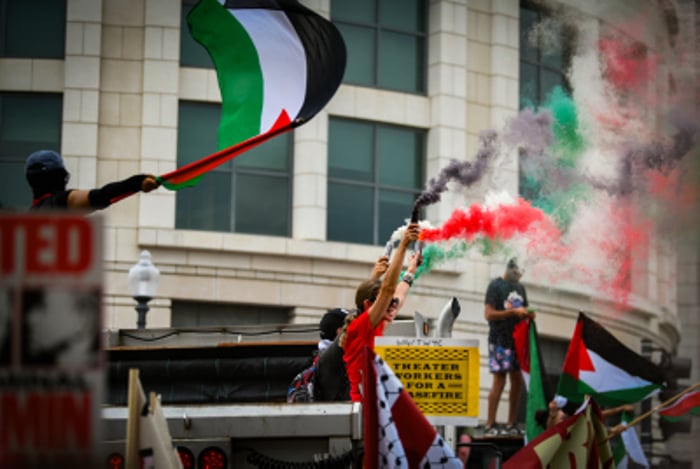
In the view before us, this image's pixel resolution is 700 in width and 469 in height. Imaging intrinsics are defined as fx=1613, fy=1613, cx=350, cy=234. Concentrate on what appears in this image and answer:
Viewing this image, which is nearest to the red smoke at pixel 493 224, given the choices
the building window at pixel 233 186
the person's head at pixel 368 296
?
the person's head at pixel 368 296

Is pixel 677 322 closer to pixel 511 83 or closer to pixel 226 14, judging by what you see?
pixel 511 83

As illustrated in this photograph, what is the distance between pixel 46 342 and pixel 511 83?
2548 cm

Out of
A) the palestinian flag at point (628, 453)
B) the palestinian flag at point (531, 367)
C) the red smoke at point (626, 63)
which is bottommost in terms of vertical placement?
the palestinian flag at point (628, 453)

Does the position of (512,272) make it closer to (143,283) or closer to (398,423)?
(143,283)

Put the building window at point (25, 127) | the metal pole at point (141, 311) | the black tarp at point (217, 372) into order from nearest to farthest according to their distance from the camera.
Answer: the black tarp at point (217, 372)
the metal pole at point (141, 311)
the building window at point (25, 127)

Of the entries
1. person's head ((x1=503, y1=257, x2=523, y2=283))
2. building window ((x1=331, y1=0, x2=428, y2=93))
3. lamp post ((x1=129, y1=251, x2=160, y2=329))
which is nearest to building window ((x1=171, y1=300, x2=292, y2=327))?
building window ((x1=331, y1=0, x2=428, y2=93))

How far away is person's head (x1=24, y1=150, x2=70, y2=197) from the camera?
7.34 meters

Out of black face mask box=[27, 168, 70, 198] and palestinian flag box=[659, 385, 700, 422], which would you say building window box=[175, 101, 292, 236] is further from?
black face mask box=[27, 168, 70, 198]

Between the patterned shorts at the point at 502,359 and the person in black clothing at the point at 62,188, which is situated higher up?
the person in black clothing at the point at 62,188

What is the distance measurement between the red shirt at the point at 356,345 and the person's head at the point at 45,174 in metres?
1.82

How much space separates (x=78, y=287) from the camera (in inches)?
160

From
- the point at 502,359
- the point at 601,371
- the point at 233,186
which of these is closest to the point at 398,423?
the point at 601,371

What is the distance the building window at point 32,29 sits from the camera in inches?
1067

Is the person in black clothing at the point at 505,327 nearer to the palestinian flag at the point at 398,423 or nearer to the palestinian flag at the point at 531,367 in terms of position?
the palestinian flag at the point at 531,367
